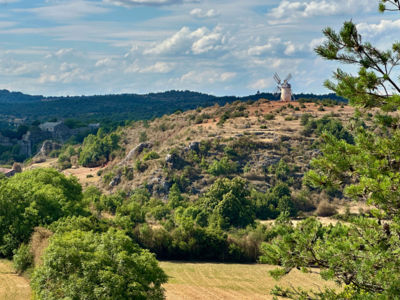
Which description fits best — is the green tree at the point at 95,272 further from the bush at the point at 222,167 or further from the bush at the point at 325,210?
the bush at the point at 222,167

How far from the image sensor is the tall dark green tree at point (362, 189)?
15484 mm

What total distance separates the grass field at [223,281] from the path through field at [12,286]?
11.4 metres

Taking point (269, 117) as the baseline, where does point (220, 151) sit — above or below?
below

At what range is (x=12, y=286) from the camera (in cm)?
3981

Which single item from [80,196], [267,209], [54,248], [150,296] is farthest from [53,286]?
[267,209]

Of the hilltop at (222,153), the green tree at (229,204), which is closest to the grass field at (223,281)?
the green tree at (229,204)

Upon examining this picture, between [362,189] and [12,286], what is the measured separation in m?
32.8

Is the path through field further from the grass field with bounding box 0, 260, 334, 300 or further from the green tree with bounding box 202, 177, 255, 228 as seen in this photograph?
the green tree with bounding box 202, 177, 255, 228

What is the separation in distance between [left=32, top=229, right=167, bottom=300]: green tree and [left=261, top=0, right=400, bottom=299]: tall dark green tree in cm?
1261

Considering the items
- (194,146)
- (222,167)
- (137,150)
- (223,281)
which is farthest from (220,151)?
(223,281)

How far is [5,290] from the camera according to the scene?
3875 centimetres

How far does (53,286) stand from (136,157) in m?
69.5

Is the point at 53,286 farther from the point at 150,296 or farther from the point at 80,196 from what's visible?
the point at 80,196

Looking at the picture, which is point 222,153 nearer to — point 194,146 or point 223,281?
point 194,146
